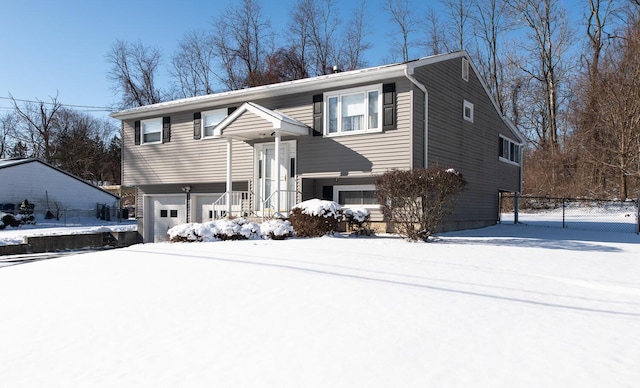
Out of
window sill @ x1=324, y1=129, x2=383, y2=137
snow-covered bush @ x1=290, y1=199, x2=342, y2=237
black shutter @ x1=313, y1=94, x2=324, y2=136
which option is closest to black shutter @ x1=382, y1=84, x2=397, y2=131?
window sill @ x1=324, y1=129, x2=383, y2=137

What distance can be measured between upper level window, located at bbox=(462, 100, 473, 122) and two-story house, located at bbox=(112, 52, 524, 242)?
4 cm

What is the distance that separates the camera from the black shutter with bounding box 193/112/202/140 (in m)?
16.7

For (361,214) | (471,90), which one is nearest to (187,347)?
(361,214)

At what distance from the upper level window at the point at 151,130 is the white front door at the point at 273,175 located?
5203 millimetres

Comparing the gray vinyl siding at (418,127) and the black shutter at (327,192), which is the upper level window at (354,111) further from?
the black shutter at (327,192)

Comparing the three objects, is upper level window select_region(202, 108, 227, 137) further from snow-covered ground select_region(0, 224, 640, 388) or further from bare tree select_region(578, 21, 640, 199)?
bare tree select_region(578, 21, 640, 199)

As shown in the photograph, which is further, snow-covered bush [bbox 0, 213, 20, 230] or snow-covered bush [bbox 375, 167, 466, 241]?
snow-covered bush [bbox 0, 213, 20, 230]

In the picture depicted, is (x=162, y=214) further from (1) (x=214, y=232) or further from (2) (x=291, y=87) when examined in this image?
(1) (x=214, y=232)

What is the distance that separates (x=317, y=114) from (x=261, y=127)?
1.77 meters

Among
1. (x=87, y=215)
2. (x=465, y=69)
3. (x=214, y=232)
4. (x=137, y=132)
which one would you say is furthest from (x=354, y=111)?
(x=87, y=215)

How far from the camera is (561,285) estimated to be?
611 centimetres

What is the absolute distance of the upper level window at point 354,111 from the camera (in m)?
13.0

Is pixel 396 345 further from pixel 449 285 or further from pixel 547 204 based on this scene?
pixel 547 204

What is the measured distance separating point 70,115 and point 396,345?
53.8 metres
